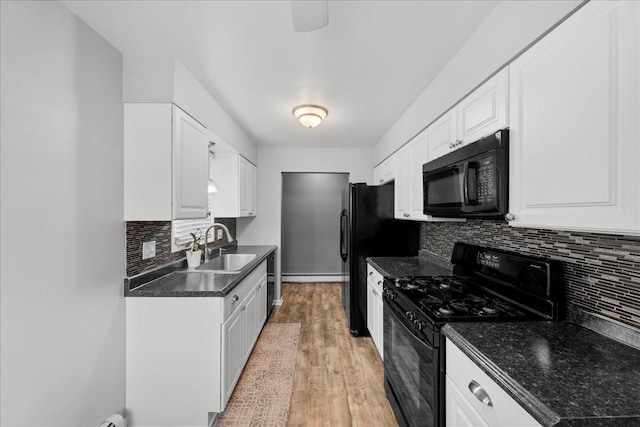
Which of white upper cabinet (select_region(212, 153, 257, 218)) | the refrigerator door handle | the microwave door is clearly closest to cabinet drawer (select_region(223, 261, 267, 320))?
white upper cabinet (select_region(212, 153, 257, 218))

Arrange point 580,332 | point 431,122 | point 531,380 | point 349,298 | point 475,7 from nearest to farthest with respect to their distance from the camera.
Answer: point 531,380, point 580,332, point 475,7, point 431,122, point 349,298

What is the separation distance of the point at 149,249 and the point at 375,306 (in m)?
1.99

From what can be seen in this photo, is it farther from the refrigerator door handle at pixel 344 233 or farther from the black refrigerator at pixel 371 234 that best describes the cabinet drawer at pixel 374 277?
the refrigerator door handle at pixel 344 233

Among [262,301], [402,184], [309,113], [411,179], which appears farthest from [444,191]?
[262,301]

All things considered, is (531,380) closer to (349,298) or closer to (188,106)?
(188,106)

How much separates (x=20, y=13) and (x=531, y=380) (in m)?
2.34

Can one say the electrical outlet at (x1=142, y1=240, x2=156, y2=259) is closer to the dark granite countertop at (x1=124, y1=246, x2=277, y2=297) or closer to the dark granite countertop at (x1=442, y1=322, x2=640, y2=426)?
the dark granite countertop at (x1=124, y1=246, x2=277, y2=297)

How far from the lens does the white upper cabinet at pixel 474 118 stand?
1276mm

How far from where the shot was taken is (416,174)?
2.38 meters

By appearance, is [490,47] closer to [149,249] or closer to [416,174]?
[416,174]

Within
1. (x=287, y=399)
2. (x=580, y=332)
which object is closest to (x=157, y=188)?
(x=287, y=399)

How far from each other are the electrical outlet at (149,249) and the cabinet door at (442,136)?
2.19m

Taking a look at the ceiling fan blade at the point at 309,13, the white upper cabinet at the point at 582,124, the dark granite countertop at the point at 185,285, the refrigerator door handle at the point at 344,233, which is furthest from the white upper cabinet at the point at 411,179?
the dark granite countertop at the point at 185,285

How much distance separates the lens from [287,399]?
214 centimetres
